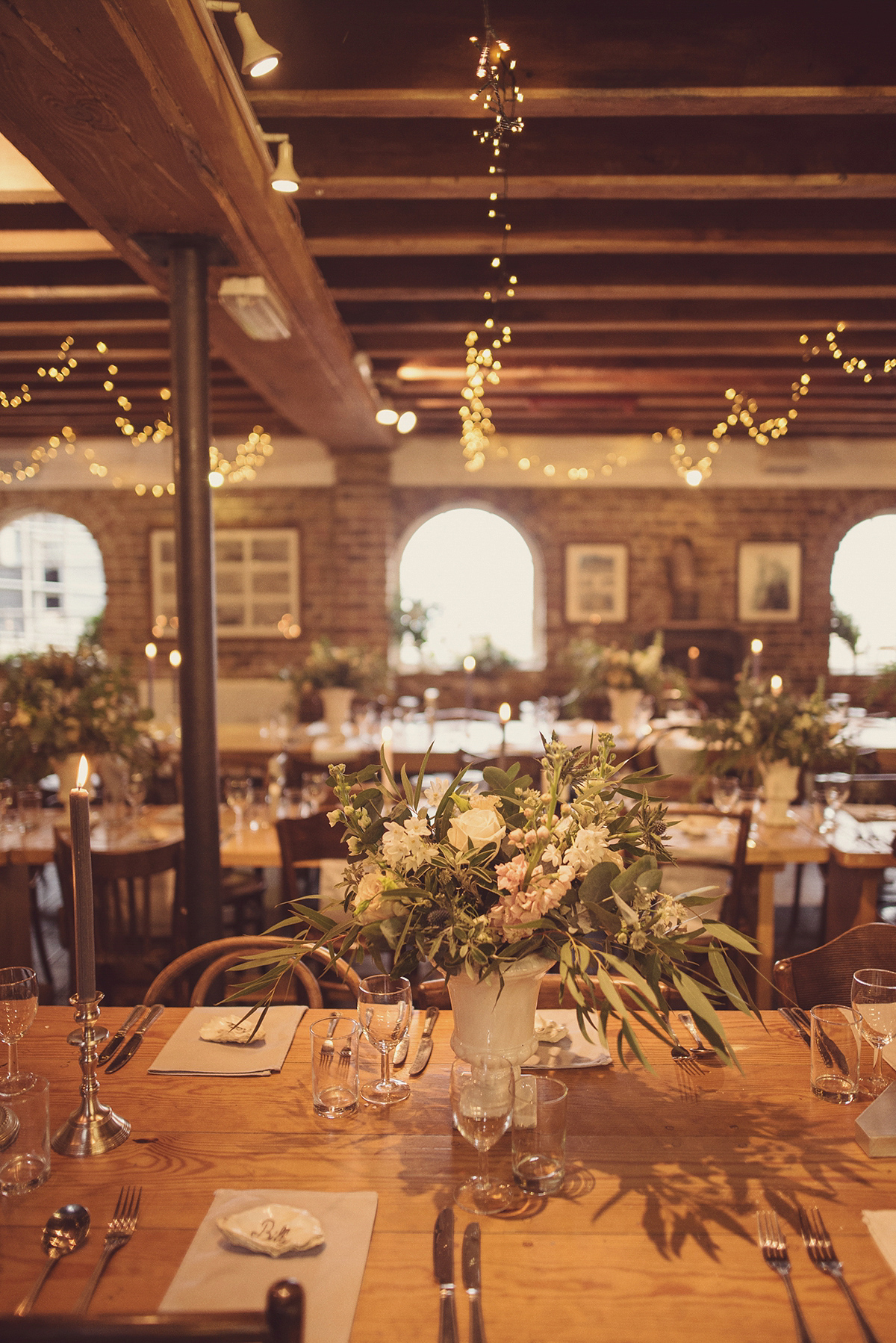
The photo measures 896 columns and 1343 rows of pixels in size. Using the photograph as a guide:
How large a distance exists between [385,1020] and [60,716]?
106 inches

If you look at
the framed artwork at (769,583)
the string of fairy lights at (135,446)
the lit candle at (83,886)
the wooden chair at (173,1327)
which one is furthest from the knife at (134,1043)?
the framed artwork at (769,583)

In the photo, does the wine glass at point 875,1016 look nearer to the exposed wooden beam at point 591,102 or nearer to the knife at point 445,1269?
the knife at point 445,1269

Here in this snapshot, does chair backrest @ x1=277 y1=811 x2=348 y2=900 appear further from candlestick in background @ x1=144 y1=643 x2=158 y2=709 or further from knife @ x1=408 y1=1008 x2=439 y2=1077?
candlestick in background @ x1=144 y1=643 x2=158 y2=709

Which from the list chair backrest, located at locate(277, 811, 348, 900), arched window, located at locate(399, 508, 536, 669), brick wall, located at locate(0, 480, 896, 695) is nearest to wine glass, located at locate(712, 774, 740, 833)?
chair backrest, located at locate(277, 811, 348, 900)

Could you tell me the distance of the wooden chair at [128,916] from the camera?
2.85 metres

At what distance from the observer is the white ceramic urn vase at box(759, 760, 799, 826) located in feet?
12.1

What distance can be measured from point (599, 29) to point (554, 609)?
21.7 feet

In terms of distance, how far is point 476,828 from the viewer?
1286 mm

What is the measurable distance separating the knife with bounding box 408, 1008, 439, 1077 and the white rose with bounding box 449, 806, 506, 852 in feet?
1.84

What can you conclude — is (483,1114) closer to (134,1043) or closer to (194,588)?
(134,1043)

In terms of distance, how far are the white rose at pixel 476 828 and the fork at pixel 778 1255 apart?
609 mm

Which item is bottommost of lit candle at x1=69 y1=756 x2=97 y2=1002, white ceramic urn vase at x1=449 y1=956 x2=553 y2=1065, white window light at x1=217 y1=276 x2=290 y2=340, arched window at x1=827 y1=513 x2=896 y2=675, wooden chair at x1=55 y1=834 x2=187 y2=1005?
wooden chair at x1=55 y1=834 x2=187 y2=1005

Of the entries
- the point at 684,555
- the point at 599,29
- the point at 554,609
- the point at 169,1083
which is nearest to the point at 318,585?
the point at 554,609

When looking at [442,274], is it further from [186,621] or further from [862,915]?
[862,915]
